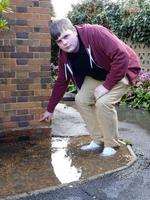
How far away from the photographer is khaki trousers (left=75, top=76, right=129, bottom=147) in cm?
478

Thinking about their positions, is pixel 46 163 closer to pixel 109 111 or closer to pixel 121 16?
pixel 109 111

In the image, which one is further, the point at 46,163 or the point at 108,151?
the point at 108,151

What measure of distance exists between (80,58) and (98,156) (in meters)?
1.08

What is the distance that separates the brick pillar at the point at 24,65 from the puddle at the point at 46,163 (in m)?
0.37

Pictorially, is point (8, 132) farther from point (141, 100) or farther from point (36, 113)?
point (141, 100)

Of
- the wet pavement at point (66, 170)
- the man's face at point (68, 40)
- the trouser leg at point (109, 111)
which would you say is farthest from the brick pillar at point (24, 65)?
the trouser leg at point (109, 111)

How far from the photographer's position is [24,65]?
18.2 ft

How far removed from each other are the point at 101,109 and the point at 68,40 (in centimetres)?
81

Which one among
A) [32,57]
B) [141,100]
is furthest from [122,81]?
[141,100]

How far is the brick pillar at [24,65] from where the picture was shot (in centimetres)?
544

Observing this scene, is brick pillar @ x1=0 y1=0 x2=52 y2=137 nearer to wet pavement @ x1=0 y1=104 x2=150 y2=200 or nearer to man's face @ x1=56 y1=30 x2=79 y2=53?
wet pavement @ x1=0 y1=104 x2=150 y2=200

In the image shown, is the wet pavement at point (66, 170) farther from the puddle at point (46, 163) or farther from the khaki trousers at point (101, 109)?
the khaki trousers at point (101, 109)

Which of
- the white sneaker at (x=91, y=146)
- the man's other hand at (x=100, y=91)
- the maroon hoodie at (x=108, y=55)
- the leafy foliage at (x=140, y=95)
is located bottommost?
the leafy foliage at (x=140, y=95)

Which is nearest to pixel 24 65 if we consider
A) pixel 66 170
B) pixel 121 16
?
pixel 66 170
